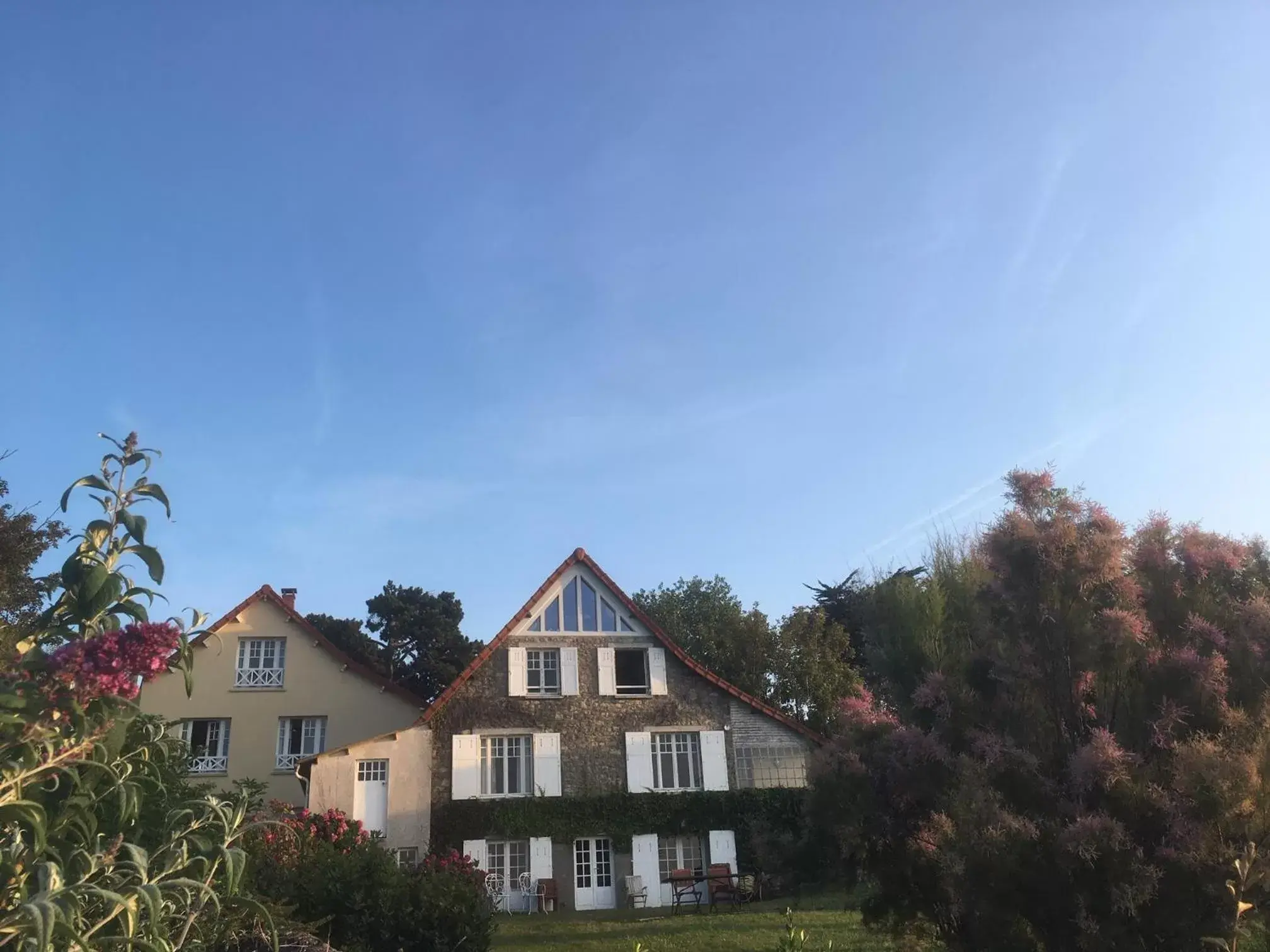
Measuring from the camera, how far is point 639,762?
2608 cm

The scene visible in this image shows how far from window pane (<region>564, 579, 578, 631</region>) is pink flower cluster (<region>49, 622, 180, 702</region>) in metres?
24.4

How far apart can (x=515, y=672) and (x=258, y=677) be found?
812 centimetres

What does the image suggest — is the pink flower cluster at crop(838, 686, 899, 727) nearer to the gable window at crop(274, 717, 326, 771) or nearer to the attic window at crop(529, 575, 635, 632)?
the attic window at crop(529, 575, 635, 632)

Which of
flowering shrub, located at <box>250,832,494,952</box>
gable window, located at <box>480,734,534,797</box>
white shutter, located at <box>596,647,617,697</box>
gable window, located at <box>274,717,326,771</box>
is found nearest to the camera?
flowering shrub, located at <box>250,832,494,952</box>

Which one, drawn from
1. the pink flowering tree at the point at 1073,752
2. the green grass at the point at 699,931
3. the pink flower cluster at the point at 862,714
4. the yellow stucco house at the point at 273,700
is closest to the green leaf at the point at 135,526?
the pink flowering tree at the point at 1073,752

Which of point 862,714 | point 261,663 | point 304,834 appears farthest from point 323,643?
point 862,714

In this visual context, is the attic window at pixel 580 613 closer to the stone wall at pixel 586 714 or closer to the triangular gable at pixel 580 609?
the triangular gable at pixel 580 609

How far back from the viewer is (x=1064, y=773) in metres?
9.16

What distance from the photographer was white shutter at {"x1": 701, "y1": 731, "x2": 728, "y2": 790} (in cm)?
2612

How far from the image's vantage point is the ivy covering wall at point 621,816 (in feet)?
81.7

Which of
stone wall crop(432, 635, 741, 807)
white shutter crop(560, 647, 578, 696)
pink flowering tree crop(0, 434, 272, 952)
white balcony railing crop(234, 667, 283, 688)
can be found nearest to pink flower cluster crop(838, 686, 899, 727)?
pink flowering tree crop(0, 434, 272, 952)

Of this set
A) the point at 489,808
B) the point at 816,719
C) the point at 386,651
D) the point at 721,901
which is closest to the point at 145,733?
the point at 721,901

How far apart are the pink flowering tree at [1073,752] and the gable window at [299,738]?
69.3 feet

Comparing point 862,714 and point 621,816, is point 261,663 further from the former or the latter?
point 862,714
